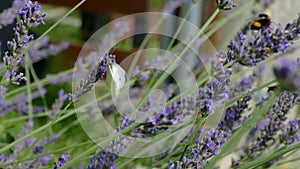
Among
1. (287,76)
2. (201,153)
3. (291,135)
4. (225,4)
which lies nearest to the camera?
(287,76)

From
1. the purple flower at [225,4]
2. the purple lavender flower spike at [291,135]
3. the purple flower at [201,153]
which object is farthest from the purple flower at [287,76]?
the purple lavender flower spike at [291,135]

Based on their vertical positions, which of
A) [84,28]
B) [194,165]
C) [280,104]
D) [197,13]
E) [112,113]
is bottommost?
[194,165]

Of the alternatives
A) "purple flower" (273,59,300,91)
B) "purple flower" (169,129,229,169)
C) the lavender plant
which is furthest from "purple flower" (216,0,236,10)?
"purple flower" (273,59,300,91)

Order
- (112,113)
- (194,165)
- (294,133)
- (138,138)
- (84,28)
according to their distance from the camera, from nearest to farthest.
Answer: (194,165), (138,138), (294,133), (112,113), (84,28)

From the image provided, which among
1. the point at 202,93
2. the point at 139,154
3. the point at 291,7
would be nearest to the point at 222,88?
the point at 202,93

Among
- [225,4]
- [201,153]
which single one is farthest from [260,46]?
[201,153]

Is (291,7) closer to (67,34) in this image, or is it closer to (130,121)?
(67,34)

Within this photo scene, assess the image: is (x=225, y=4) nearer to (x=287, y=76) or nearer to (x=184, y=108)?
(x=184, y=108)

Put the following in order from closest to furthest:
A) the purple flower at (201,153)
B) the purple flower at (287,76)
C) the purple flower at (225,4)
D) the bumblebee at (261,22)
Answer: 1. the purple flower at (287,76)
2. the purple flower at (201,153)
3. the purple flower at (225,4)
4. the bumblebee at (261,22)

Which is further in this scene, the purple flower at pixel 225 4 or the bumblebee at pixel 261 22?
the bumblebee at pixel 261 22

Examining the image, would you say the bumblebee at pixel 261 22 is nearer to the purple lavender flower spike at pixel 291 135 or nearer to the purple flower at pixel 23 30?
the purple lavender flower spike at pixel 291 135

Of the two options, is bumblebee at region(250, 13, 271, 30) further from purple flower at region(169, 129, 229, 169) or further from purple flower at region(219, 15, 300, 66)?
purple flower at region(169, 129, 229, 169)
